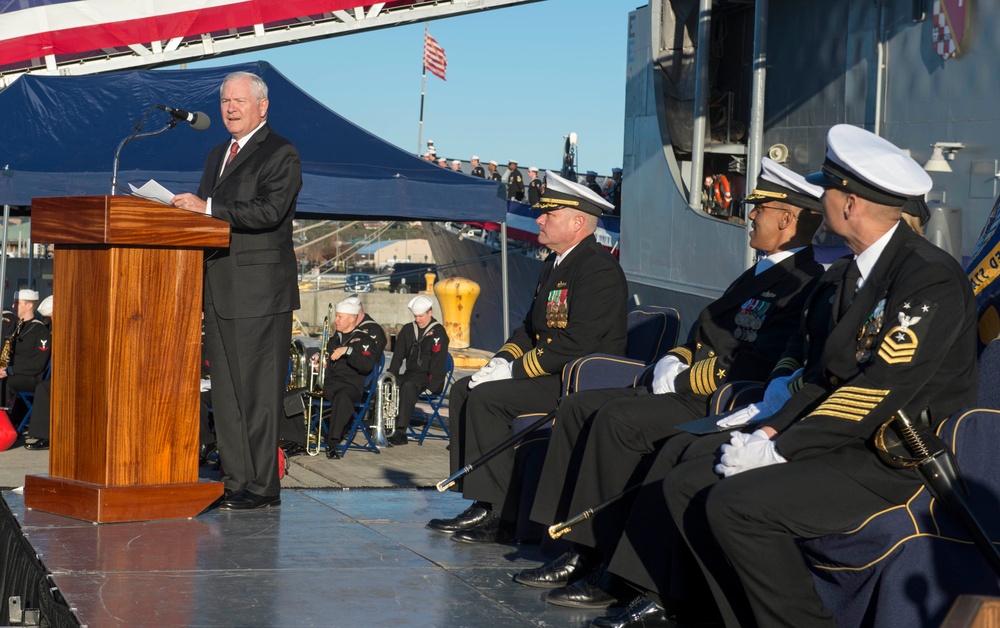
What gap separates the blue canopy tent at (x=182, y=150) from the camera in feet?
29.8

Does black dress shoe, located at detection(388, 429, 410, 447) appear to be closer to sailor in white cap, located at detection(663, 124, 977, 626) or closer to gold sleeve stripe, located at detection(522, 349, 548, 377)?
gold sleeve stripe, located at detection(522, 349, 548, 377)

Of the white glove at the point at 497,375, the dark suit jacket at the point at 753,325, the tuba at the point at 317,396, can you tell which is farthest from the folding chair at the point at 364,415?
the dark suit jacket at the point at 753,325

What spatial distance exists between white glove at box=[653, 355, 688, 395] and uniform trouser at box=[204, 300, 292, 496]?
1.75 m

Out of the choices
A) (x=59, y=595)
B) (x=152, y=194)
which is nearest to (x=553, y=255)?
(x=152, y=194)

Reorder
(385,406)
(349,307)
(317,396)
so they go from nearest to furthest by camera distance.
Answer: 1. (317,396)
2. (349,307)
3. (385,406)

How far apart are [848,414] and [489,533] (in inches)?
85.0

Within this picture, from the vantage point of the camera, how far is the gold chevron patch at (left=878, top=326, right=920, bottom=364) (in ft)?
10.7

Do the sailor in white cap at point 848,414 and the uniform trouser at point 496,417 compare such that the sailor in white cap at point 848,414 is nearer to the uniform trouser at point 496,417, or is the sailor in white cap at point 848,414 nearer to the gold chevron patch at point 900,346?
the gold chevron patch at point 900,346

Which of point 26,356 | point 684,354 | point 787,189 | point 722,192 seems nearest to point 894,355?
point 787,189

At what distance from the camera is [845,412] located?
335 centimetres

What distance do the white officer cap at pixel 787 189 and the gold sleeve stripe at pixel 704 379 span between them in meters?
0.63

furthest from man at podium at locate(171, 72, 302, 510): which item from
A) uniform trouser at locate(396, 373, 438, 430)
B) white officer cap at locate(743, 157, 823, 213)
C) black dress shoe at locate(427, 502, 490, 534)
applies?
uniform trouser at locate(396, 373, 438, 430)

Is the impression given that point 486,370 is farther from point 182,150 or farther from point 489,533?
point 182,150

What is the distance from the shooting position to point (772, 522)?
330 centimetres
